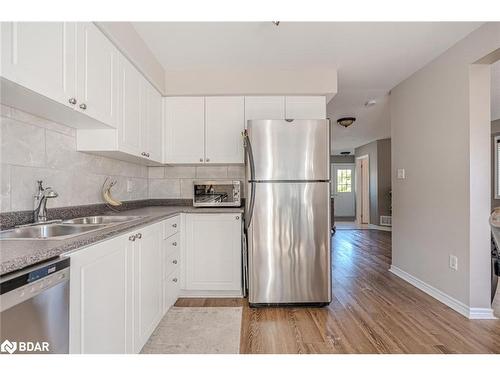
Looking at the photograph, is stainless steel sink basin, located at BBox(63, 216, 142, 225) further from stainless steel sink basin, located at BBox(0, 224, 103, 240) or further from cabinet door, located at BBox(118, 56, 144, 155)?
cabinet door, located at BBox(118, 56, 144, 155)

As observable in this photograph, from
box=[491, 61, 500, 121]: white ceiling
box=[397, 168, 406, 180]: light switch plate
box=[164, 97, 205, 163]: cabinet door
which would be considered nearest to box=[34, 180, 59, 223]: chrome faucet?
box=[164, 97, 205, 163]: cabinet door

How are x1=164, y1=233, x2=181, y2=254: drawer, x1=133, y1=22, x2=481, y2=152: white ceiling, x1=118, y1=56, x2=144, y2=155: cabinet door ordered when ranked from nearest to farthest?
1. x1=118, y1=56, x2=144, y2=155: cabinet door
2. x1=133, y1=22, x2=481, y2=152: white ceiling
3. x1=164, y1=233, x2=181, y2=254: drawer

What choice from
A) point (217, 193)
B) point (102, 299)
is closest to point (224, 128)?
point (217, 193)

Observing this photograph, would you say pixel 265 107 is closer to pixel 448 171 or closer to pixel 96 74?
pixel 96 74

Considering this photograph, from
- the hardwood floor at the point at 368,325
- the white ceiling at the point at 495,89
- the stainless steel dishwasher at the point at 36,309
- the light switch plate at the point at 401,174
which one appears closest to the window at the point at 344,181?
the white ceiling at the point at 495,89

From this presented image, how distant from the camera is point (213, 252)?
248cm

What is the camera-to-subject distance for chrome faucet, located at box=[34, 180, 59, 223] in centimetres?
141

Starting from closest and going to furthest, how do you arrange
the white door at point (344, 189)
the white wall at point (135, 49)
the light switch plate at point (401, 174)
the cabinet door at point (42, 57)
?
the cabinet door at point (42, 57) < the white wall at point (135, 49) < the light switch plate at point (401, 174) < the white door at point (344, 189)

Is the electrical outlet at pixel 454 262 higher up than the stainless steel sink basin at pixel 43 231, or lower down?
lower down

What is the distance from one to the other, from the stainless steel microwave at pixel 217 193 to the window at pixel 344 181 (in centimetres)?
704

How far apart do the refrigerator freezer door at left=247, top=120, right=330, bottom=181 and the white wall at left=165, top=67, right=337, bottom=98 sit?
24.5 inches

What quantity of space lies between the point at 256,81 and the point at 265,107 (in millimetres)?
284

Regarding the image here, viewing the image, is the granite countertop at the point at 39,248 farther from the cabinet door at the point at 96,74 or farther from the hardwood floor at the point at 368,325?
the hardwood floor at the point at 368,325

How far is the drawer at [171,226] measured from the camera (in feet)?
6.75
